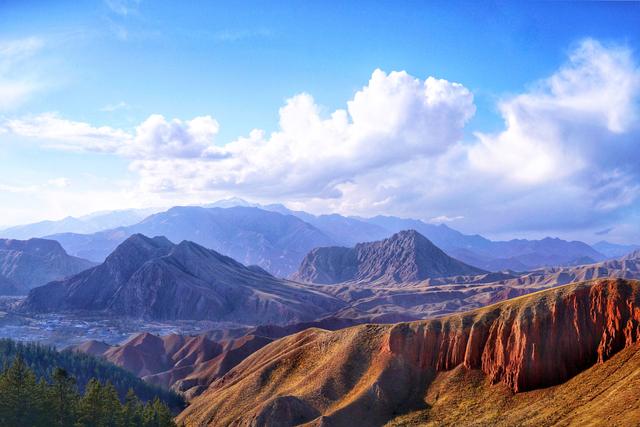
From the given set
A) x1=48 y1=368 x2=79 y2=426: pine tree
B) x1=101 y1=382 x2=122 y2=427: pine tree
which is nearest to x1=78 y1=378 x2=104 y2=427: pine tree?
x1=101 y1=382 x2=122 y2=427: pine tree

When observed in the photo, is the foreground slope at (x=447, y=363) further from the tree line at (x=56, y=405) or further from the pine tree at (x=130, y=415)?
the tree line at (x=56, y=405)

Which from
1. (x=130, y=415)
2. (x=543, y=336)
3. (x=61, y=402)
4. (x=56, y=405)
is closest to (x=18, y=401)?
(x=56, y=405)

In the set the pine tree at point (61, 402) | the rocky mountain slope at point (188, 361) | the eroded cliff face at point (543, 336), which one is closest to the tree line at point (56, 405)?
the pine tree at point (61, 402)

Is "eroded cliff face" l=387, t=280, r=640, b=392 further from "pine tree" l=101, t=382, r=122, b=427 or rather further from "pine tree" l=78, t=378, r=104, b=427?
"pine tree" l=78, t=378, r=104, b=427

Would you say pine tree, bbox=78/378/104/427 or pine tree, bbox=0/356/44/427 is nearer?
pine tree, bbox=0/356/44/427

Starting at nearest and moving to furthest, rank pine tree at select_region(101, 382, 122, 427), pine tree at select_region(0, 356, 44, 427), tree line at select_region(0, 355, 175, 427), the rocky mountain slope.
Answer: pine tree at select_region(0, 356, 44, 427)
tree line at select_region(0, 355, 175, 427)
pine tree at select_region(101, 382, 122, 427)
the rocky mountain slope

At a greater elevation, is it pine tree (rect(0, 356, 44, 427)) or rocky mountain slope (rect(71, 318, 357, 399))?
pine tree (rect(0, 356, 44, 427))
